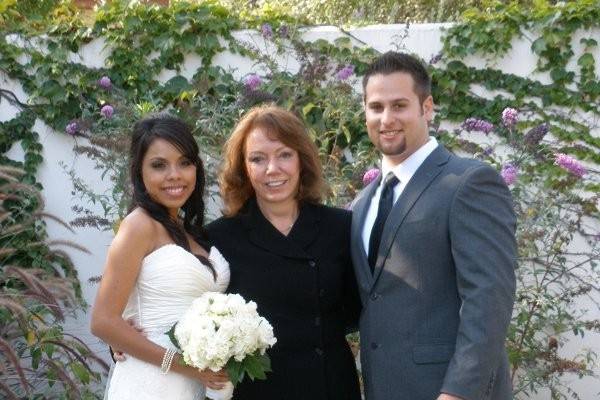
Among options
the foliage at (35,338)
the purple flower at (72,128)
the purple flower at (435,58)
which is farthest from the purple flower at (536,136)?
the purple flower at (72,128)

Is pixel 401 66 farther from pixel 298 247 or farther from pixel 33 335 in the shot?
pixel 33 335

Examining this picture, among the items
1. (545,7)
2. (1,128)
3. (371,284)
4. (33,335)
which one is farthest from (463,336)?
(1,128)

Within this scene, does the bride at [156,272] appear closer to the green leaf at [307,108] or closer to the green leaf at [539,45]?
the green leaf at [307,108]

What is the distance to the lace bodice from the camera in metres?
3.43

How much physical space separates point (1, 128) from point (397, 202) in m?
4.50

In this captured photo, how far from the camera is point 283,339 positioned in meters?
3.46

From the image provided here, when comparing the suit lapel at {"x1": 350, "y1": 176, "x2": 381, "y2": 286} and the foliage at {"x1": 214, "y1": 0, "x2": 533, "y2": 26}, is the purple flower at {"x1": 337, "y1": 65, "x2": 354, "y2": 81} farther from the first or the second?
the foliage at {"x1": 214, "y1": 0, "x2": 533, "y2": 26}

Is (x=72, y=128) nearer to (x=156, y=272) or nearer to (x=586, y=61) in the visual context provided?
(x=156, y=272)

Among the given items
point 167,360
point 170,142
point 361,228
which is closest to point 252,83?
point 170,142

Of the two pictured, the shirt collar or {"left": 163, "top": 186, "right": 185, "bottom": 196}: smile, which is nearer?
the shirt collar

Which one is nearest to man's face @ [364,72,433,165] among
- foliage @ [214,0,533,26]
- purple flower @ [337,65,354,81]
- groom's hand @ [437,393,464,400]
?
groom's hand @ [437,393,464,400]

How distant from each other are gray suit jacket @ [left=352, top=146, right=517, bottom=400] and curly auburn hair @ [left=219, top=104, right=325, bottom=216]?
623mm

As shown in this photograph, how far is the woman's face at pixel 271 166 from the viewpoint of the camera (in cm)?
358

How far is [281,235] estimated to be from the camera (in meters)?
3.63
